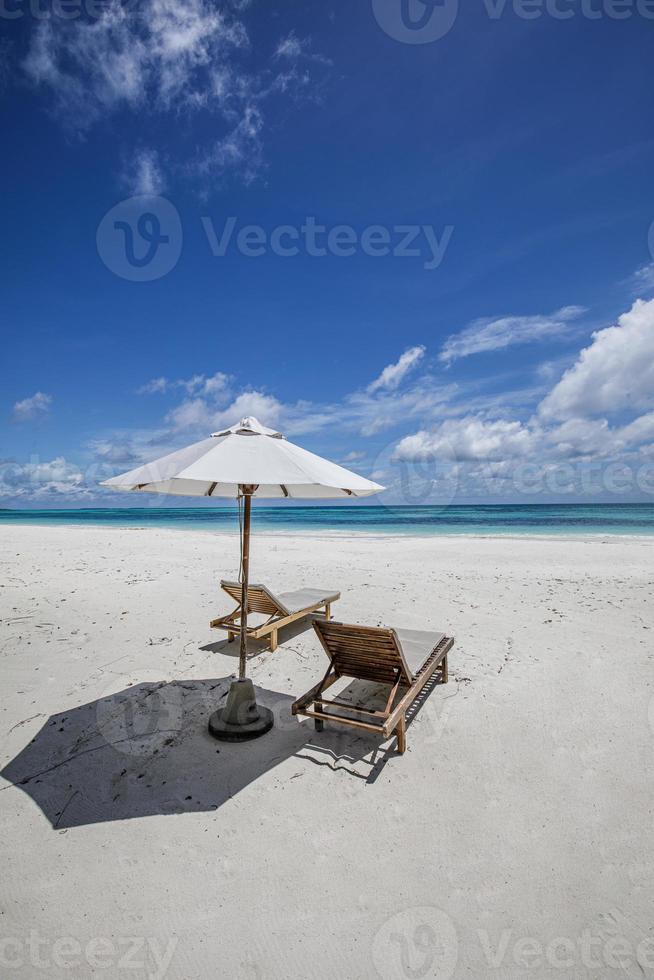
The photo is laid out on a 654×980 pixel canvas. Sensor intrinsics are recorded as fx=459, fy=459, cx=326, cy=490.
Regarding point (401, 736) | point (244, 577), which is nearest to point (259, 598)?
point (244, 577)

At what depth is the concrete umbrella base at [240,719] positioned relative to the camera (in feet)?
13.1

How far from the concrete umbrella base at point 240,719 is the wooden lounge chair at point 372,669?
16.3 inches

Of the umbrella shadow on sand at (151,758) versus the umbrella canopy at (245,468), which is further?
the umbrella shadow on sand at (151,758)

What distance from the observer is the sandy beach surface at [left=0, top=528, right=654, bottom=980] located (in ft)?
7.45

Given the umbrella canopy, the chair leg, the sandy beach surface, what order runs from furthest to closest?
1. the chair leg
2. the umbrella canopy
3. the sandy beach surface

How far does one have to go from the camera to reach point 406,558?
14.5 m

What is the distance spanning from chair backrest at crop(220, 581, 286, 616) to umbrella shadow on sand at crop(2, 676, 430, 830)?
166cm

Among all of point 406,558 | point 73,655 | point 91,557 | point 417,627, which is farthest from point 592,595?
point 91,557

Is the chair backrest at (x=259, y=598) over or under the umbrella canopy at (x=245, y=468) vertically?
under

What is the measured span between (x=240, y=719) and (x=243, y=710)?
3.0 inches

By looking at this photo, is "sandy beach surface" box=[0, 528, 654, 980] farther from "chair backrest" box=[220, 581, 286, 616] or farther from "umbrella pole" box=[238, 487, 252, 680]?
"umbrella pole" box=[238, 487, 252, 680]

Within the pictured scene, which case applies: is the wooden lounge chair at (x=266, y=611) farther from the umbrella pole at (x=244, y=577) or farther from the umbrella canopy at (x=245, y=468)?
the umbrella canopy at (x=245, y=468)

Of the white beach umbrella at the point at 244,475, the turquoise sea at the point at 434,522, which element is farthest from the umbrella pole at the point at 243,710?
the turquoise sea at the point at 434,522

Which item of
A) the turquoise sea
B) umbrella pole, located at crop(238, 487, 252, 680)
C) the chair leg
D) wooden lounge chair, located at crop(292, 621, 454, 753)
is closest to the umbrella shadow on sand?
the chair leg
